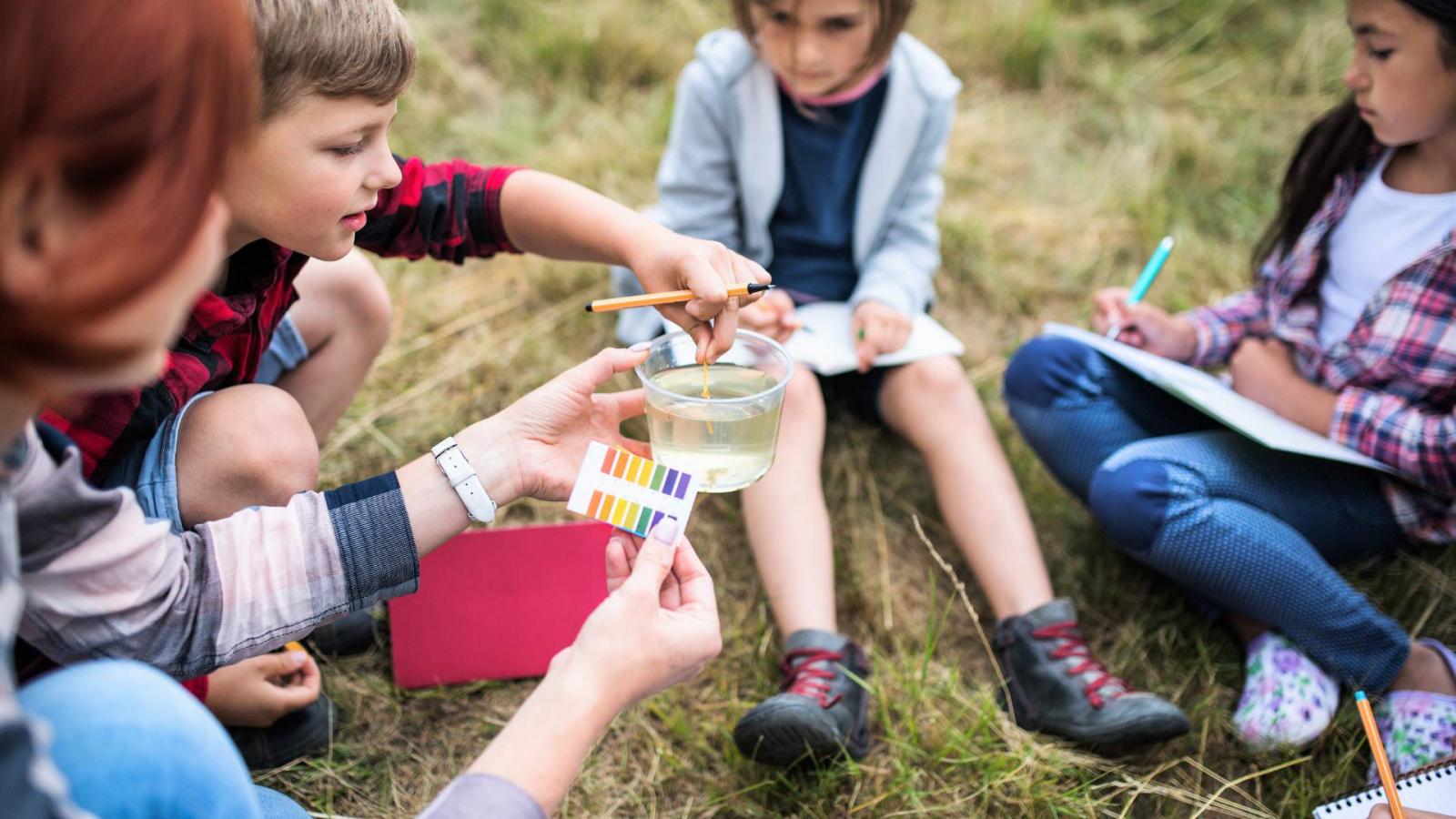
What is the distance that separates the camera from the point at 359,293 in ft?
5.72

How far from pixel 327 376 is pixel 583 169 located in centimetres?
117

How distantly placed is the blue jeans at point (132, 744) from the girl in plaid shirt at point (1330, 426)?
55.5 inches

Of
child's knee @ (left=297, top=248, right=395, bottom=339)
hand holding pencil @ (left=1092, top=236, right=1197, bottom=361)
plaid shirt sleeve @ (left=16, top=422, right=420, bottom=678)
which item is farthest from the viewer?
hand holding pencil @ (left=1092, top=236, right=1197, bottom=361)

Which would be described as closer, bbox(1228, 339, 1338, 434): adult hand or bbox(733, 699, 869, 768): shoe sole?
bbox(733, 699, 869, 768): shoe sole

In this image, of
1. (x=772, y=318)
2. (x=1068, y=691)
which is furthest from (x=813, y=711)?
(x=772, y=318)

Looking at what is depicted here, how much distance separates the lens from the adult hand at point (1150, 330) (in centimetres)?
208

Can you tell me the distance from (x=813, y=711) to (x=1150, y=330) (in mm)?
1058

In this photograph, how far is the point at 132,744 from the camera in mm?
851

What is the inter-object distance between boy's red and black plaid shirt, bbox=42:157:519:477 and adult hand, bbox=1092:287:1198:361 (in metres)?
1.16

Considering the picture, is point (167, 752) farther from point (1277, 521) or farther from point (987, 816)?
point (1277, 521)

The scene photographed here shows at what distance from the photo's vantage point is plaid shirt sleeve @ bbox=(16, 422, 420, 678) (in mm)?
980

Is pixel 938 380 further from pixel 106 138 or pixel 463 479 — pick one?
pixel 106 138

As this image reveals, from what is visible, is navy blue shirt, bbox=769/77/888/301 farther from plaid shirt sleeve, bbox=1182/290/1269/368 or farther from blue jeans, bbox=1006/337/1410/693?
plaid shirt sleeve, bbox=1182/290/1269/368

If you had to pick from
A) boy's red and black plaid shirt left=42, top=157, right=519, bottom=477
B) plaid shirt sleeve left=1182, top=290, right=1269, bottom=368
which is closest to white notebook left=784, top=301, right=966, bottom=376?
A: plaid shirt sleeve left=1182, top=290, right=1269, bottom=368
